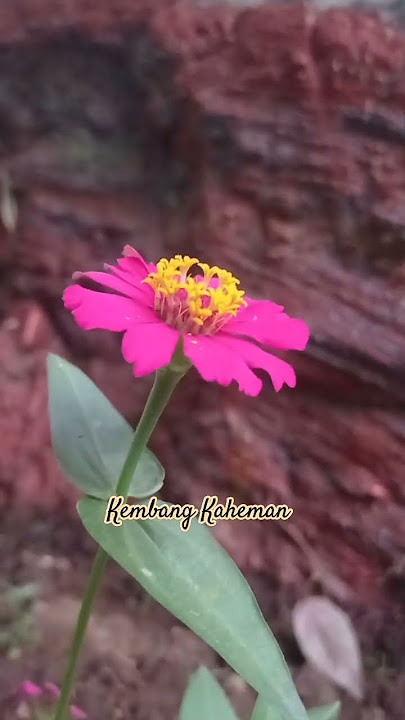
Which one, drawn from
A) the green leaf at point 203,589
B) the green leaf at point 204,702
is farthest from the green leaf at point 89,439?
the green leaf at point 204,702

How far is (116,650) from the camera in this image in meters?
0.78

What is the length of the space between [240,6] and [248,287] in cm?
47

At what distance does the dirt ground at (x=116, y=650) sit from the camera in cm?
72

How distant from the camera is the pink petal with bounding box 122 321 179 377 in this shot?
0.34 metres

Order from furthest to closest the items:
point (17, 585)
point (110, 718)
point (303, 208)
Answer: point (303, 208) < point (17, 585) < point (110, 718)

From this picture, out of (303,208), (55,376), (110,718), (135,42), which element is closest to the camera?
(55,376)

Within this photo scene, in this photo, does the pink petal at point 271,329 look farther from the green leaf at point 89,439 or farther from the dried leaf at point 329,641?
the dried leaf at point 329,641

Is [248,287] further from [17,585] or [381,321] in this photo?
[17,585]

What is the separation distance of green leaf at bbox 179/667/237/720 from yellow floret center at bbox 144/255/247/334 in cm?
29

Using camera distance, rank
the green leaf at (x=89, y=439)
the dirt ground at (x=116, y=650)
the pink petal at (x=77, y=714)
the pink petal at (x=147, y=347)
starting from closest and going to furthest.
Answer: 1. the pink petal at (x=147, y=347)
2. the green leaf at (x=89, y=439)
3. the pink petal at (x=77, y=714)
4. the dirt ground at (x=116, y=650)

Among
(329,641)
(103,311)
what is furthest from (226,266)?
(103,311)

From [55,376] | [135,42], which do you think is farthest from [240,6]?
[55,376]

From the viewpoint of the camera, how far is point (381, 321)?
2.84 ft

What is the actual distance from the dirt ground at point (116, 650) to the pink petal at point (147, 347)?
483 millimetres
